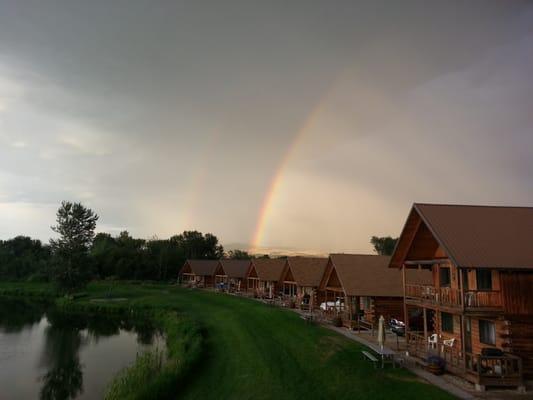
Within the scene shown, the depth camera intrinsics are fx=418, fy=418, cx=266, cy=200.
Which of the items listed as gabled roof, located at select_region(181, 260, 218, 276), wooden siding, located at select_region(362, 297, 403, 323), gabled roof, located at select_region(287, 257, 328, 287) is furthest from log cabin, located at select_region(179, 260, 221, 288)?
wooden siding, located at select_region(362, 297, 403, 323)

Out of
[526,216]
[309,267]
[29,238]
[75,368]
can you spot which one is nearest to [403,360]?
[526,216]

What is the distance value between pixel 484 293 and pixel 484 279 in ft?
5.20

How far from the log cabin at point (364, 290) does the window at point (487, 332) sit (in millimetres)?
11278

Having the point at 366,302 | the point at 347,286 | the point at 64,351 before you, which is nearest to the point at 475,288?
the point at 347,286

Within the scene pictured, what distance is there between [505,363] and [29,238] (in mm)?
151070

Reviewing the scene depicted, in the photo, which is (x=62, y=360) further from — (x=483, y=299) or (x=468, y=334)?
(x=483, y=299)

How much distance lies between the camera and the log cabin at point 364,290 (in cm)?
3341

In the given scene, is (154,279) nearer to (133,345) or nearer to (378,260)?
(133,345)

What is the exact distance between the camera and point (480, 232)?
21.2 metres

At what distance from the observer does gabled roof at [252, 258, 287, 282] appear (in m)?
59.3

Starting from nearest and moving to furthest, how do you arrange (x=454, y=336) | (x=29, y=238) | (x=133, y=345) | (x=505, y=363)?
1. (x=505, y=363)
2. (x=454, y=336)
3. (x=133, y=345)
4. (x=29, y=238)

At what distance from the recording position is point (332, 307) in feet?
128

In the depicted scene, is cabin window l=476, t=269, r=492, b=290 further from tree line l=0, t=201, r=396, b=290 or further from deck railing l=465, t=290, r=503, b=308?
tree line l=0, t=201, r=396, b=290

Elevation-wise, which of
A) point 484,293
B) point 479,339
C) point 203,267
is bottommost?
point 479,339
